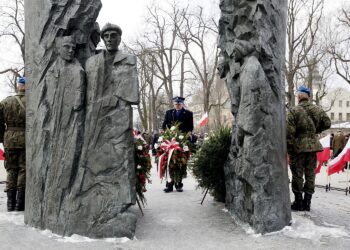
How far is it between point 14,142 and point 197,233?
352 cm

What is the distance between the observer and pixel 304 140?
6152 mm

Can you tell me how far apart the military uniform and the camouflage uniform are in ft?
15.5

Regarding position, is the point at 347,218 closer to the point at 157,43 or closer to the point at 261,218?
the point at 261,218

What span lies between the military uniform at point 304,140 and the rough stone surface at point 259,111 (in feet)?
2.90

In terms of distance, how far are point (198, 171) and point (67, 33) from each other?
339cm

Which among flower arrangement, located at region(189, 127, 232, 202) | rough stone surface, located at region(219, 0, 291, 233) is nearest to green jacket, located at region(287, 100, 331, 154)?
rough stone surface, located at region(219, 0, 291, 233)

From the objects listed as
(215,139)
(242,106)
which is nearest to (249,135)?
(242,106)

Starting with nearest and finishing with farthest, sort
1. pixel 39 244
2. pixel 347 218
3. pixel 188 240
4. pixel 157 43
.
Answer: pixel 39 244
pixel 188 240
pixel 347 218
pixel 157 43

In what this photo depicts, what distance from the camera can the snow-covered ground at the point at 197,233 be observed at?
179 inches

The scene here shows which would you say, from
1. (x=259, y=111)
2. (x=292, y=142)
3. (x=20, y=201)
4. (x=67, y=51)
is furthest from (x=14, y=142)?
(x=292, y=142)

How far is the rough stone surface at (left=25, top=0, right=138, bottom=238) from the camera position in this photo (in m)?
4.82

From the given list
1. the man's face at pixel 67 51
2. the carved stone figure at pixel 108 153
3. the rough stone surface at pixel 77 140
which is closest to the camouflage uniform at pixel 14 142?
the rough stone surface at pixel 77 140

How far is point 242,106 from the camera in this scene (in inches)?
203

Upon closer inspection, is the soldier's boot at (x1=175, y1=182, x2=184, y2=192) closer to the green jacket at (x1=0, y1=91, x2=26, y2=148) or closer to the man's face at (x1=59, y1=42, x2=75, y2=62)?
the green jacket at (x1=0, y1=91, x2=26, y2=148)
